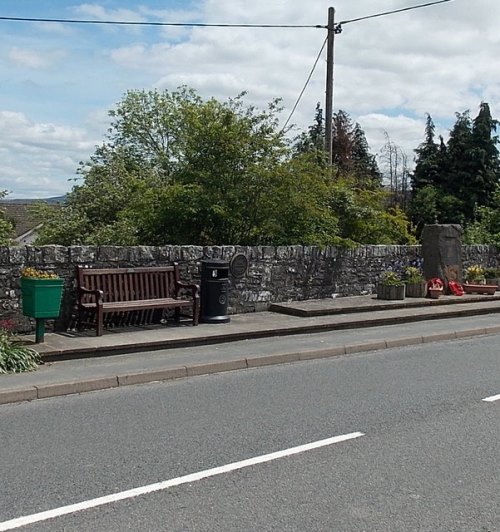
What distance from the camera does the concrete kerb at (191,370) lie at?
798cm

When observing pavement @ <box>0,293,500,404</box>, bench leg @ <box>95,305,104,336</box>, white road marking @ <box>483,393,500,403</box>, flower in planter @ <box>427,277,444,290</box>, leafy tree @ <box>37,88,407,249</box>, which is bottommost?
white road marking @ <box>483,393,500,403</box>

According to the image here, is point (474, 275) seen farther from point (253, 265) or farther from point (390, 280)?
point (253, 265)

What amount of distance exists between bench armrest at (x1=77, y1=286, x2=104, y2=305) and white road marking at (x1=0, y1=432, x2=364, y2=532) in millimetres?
5699

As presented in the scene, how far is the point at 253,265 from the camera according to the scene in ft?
47.8

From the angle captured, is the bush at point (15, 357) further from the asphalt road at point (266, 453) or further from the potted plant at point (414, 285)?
the potted plant at point (414, 285)

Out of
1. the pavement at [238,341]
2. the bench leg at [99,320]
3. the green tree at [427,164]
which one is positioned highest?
the green tree at [427,164]

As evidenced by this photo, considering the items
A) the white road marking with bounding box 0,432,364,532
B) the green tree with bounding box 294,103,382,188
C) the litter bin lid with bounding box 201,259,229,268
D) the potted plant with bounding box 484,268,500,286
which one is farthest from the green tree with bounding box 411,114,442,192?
the white road marking with bounding box 0,432,364,532

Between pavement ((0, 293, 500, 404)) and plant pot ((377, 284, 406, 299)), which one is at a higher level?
plant pot ((377, 284, 406, 299))

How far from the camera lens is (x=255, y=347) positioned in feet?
36.6

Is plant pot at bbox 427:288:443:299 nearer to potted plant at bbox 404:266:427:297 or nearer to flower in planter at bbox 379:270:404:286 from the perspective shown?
potted plant at bbox 404:266:427:297

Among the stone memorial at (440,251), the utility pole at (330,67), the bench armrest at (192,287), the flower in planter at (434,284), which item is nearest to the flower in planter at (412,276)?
the flower in planter at (434,284)

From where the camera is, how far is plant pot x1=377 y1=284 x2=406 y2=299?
16.5 m

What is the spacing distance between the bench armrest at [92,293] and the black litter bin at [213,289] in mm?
2167

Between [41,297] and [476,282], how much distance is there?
43.0 feet
